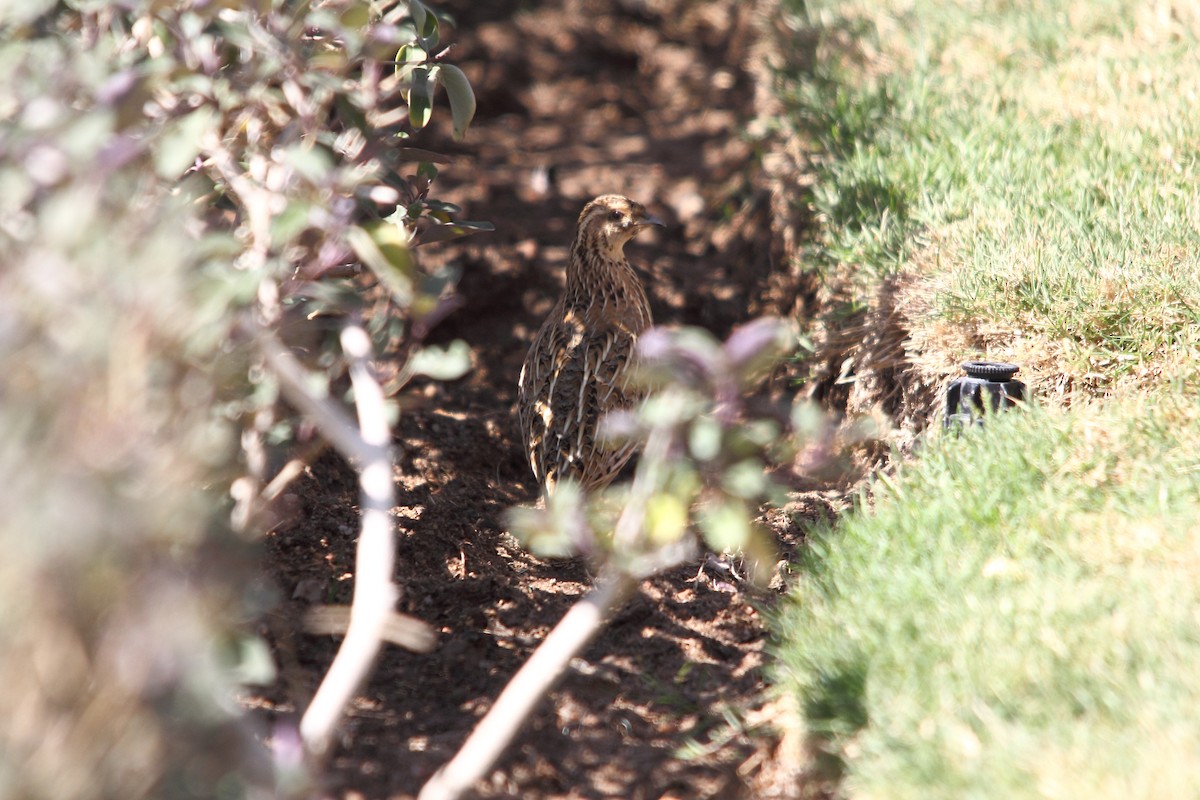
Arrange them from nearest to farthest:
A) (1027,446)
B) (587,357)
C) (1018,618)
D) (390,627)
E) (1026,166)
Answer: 1. (390,627)
2. (1018,618)
3. (1027,446)
4. (587,357)
5. (1026,166)

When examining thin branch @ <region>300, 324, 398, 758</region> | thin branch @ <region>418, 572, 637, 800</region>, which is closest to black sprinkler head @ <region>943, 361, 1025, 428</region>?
thin branch @ <region>418, 572, 637, 800</region>

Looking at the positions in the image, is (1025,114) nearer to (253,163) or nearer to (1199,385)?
(1199,385)

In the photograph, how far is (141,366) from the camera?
2.04m

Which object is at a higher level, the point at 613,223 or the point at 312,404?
the point at 312,404

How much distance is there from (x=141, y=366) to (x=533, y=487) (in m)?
2.88

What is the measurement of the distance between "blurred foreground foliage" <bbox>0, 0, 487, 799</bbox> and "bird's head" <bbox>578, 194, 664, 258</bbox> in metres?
2.13

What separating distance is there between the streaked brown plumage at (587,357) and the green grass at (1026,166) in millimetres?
876

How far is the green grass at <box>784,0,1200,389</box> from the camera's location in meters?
3.93

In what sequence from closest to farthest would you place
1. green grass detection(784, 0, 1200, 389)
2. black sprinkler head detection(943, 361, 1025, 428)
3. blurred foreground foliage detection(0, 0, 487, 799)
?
blurred foreground foliage detection(0, 0, 487, 799) → black sprinkler head detection(943, 361, 1025, 428) → green grass detection(784, 0, 1200, 389)

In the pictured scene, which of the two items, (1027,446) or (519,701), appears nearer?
A: (519,701)

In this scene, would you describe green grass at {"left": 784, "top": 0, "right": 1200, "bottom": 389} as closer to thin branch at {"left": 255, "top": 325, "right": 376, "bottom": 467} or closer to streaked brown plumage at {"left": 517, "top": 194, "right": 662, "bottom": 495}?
streaked brown plumage at {"left": 517, "top": 194, "right": 662, "bottom": 495}

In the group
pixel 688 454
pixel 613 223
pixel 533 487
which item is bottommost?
pixel 533 487

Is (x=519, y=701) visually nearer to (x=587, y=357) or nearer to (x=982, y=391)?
(x=982, y=391)

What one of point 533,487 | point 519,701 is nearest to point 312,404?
point 519,701
